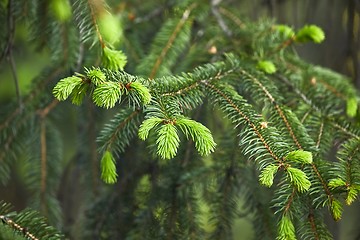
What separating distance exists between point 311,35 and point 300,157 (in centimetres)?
A: 51

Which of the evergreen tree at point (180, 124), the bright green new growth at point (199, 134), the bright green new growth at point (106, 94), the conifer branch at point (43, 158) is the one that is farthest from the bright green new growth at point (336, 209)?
the conifer branch at point (43, 158)

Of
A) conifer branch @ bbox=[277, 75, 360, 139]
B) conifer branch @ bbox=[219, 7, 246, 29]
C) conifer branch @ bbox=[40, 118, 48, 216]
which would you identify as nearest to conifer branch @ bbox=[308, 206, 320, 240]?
conifer branch @ bbox=[277, 75, 360, 139]

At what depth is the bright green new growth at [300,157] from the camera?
1000 millimetres

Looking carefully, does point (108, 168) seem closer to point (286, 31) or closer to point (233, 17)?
point (286, 31)

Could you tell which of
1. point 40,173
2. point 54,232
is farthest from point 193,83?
point 40,173

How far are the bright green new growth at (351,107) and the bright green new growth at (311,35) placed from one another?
0.69 feet

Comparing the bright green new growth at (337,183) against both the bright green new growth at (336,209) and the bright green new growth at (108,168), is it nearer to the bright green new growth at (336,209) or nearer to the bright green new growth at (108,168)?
the bright green new growth at (336,209)

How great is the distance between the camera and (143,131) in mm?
975

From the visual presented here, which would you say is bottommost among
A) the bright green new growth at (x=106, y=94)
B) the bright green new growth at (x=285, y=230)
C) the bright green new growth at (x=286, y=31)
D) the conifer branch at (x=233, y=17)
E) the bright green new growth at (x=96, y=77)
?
the bright green new growth at (x=285, y=230)

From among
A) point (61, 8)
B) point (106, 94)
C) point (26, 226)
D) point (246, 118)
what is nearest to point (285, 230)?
point (246, 118)

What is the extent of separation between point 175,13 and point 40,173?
2.37 ft

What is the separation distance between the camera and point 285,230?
101 cm

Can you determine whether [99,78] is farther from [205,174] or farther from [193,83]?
[205,174]

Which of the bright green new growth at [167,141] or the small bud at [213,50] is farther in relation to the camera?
the small bud at [213,50]
